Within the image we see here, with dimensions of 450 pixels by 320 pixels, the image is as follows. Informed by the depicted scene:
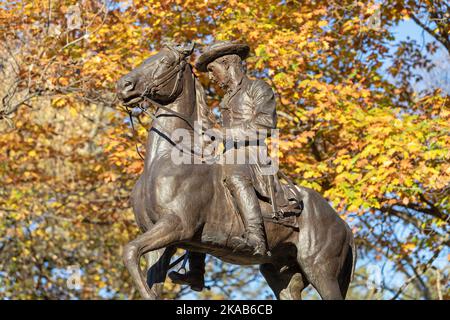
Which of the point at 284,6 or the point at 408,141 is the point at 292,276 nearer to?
the point at 408,141

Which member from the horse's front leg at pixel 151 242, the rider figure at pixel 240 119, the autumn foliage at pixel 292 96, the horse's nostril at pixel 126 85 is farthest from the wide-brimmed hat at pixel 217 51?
the autumn foliage at pixel 292 96

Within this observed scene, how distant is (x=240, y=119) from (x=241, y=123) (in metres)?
0.05

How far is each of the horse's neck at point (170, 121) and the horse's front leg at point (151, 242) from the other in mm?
603

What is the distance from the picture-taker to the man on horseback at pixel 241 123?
6742 millimetres

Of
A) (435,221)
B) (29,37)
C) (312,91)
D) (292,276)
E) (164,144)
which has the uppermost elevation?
(29,37)

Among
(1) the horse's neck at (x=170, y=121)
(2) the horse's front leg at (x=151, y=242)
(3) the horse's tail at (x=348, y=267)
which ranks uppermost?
(1) the horse's neck at (x=170, y=121)

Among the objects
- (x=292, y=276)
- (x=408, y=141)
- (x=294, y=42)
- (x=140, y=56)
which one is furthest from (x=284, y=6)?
(x=292, y=276)

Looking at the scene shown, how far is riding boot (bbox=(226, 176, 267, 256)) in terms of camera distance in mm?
6711

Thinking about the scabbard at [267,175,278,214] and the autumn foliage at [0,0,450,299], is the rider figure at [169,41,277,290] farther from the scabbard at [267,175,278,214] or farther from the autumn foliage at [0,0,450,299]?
the autumn foliage at [0,0,450,299]

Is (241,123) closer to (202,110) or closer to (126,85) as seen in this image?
(202,110)

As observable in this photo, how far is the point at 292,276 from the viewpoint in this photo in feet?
25.0

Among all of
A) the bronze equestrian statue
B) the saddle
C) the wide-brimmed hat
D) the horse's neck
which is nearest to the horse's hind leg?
the bronze equestrian statue

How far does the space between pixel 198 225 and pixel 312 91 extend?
6.97 m

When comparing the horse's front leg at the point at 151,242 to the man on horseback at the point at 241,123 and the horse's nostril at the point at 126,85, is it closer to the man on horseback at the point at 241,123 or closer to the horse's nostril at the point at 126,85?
the man on horseback at the point at 241,123
